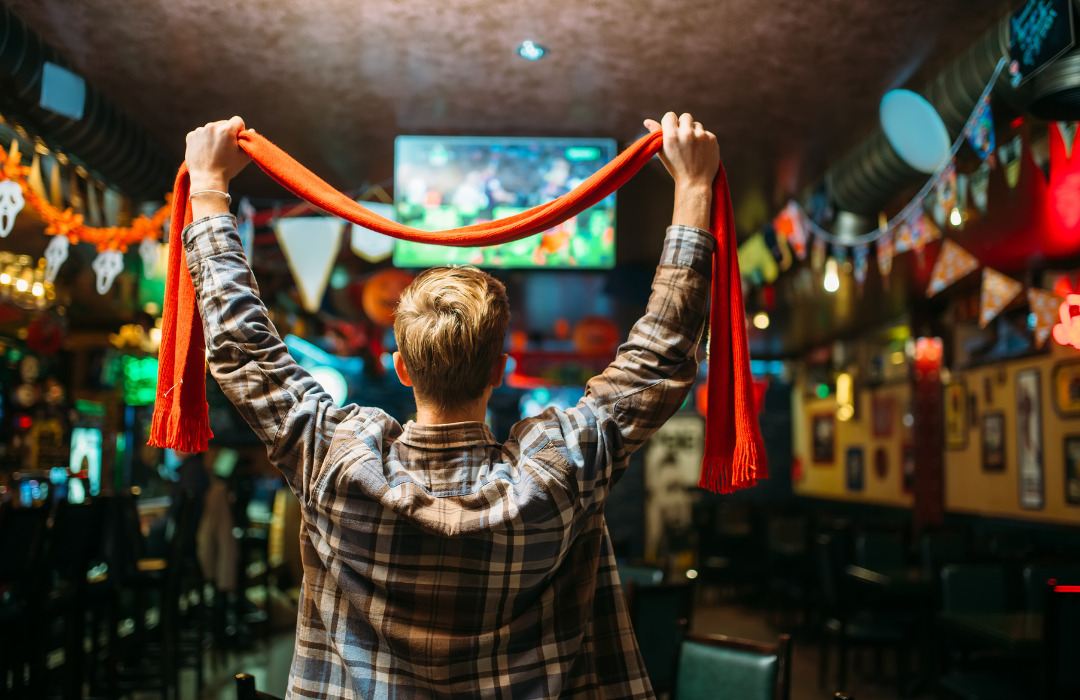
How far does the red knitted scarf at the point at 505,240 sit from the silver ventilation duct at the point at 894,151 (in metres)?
2.47

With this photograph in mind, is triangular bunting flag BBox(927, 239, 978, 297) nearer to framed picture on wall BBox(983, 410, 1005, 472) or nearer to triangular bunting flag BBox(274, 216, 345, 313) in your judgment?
framed picture on wall BBox(983, 410, 1005, 472)

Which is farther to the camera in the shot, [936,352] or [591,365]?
[591,365]

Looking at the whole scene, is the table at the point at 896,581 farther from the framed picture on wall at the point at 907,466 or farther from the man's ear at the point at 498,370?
the man's ear at the point at 498,370

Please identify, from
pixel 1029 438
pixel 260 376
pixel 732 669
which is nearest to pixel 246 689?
pixel 260 376

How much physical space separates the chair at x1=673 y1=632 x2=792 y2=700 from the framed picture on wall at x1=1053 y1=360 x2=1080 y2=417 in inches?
207

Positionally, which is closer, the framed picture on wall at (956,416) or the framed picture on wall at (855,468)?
the framed picture on wall at (956,416)

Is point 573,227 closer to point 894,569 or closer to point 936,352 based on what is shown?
point 894,569

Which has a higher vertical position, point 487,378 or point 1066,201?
point 1066,201

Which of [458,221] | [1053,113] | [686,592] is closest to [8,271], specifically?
[458,221]

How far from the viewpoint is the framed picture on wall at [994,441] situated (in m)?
7.89

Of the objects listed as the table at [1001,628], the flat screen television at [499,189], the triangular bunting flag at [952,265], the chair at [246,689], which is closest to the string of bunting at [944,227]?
the triangular bunting flag at [952,265]

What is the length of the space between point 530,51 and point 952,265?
3049 millimetres

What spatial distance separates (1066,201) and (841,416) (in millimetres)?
8149

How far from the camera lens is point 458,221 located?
4.20 metres
